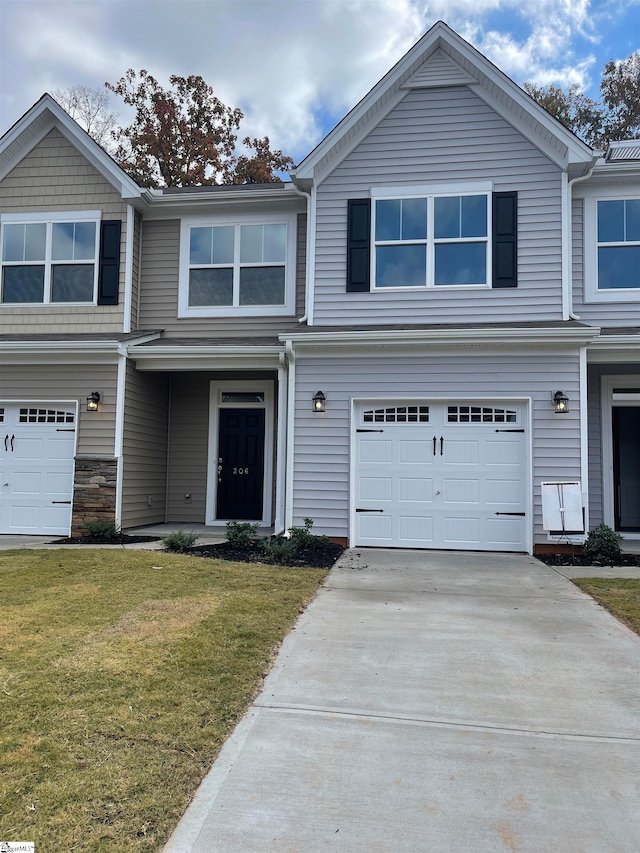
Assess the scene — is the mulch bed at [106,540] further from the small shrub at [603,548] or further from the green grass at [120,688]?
the small shrub at [603,548]

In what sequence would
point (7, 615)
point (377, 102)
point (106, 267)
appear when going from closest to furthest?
point (7, 615), point (377, 102), point (106, 267)

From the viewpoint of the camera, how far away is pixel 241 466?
11.3 metres

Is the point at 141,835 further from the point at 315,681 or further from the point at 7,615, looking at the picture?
the point at 7,615

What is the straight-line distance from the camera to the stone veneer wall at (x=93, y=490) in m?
9.62

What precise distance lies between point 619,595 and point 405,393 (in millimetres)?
4006

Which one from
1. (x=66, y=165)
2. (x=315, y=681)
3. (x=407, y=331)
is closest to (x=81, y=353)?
(x=66, y=165)

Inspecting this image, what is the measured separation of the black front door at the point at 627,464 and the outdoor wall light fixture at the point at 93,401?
28.9 feet

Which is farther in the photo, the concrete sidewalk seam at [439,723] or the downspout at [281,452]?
the downspout at [281,452]

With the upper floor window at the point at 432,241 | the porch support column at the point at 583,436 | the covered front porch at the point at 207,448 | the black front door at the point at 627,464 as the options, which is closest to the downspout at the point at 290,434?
the covered front porch at the point at 207,448

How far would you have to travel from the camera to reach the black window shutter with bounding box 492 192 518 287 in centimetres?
912

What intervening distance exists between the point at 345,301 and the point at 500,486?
3669mm

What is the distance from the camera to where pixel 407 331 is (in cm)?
871

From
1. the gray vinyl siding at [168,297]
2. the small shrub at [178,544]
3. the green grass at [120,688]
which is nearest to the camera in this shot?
the green grass at [120,688]

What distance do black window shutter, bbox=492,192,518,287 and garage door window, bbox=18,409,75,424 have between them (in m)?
7.21
